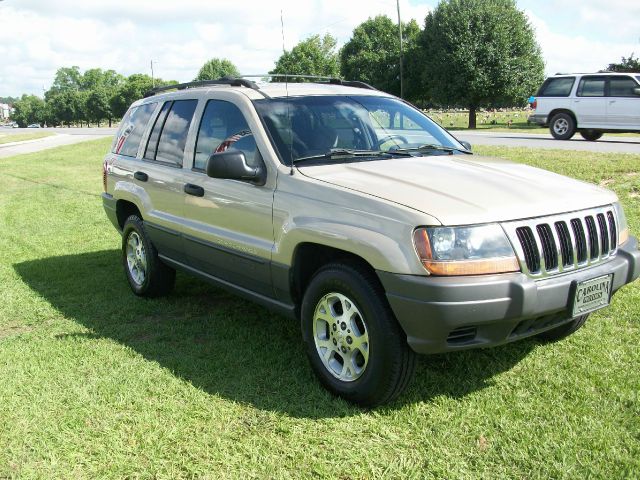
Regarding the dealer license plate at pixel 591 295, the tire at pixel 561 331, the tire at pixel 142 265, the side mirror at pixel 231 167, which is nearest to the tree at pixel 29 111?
→ the tire at pixel 142 265

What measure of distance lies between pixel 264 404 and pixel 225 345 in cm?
101

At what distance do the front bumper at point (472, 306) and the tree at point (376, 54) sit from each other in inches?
2181

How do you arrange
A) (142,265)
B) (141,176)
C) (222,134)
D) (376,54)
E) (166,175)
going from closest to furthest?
(222,134) → (166,175) → (141,176) → (142,265) → (376,54)

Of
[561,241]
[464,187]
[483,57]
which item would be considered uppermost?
[483,57]

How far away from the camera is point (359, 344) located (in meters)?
3.43

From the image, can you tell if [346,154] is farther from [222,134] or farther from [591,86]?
[591,86]

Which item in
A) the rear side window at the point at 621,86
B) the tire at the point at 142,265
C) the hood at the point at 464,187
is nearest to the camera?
the hood at the point at 464,187

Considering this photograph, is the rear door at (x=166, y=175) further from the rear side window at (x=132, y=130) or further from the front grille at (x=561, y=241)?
the front grille at (x=561, y=241)

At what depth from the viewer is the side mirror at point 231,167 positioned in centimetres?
377

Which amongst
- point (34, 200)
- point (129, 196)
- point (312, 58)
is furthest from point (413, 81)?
point (129, 196)

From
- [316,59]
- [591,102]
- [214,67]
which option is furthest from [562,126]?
[214,67]

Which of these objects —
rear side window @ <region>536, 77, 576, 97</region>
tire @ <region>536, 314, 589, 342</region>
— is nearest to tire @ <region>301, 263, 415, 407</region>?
tire @ <region>536, 314, 589, 342</region>

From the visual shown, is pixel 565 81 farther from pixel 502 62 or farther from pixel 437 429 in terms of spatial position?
pixel 502 62

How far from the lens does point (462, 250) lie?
9.80 ft
